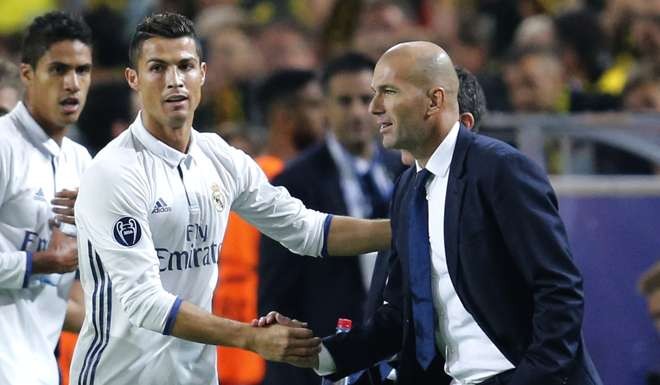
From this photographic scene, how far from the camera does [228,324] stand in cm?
535

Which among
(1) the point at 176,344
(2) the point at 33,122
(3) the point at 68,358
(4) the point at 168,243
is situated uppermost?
(2) the point at 33,122

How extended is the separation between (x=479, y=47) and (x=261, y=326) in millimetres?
6879

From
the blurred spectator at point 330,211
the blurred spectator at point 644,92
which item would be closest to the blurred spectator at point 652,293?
the blurred spectator at point 644,92

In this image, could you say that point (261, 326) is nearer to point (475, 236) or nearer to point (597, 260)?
point (475, 236)

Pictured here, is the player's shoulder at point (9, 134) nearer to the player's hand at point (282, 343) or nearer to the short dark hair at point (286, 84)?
the player's hand at point (282, 343)

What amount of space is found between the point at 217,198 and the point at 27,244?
3.08 feet

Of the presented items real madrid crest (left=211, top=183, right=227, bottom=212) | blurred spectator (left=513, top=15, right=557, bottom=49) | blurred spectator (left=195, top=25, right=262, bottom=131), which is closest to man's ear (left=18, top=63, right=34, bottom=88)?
real madrid crest (left=211, top=183, right=227, bottom=212)

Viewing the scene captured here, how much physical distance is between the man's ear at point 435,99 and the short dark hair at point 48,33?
1712mm

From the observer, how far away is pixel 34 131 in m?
6.26

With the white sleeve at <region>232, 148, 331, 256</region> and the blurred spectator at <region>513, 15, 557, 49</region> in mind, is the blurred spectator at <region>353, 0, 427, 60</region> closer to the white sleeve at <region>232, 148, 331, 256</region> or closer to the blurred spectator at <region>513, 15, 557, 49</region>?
the blurred spectator at <region>513, 15, 557, 49</region>

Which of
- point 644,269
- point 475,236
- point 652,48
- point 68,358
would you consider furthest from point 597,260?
point 475,236

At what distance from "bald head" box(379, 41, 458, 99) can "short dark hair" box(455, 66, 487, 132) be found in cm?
45

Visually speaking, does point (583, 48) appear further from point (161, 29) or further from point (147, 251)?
point (147, 251)

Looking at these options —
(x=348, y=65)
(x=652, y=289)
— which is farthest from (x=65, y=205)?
(x=652, y=289)
